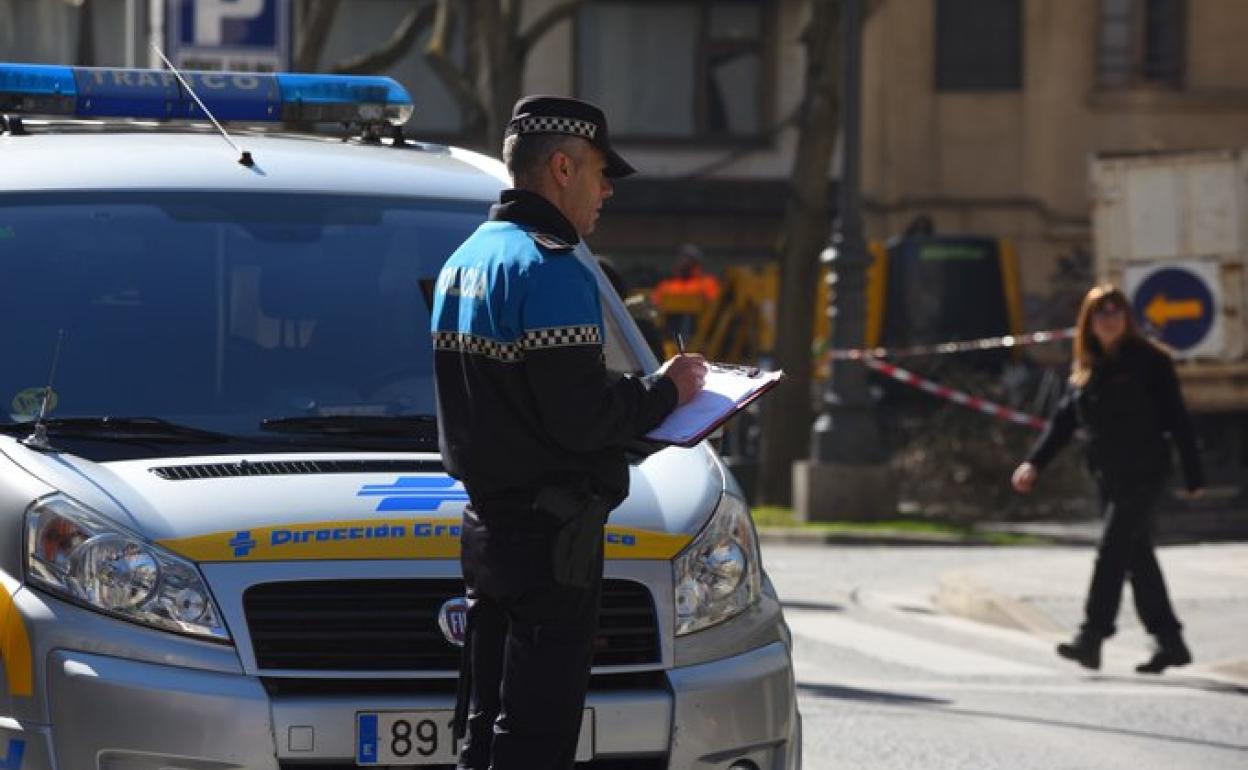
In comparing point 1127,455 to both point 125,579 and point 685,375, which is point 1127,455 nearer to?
point 685,375

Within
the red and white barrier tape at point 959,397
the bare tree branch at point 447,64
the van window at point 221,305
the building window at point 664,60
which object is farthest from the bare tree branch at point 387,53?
the van window at point 221,305

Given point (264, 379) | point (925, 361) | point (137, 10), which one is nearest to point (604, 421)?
point (264, 379)

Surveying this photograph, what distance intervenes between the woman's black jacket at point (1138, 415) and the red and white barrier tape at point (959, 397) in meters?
9.18

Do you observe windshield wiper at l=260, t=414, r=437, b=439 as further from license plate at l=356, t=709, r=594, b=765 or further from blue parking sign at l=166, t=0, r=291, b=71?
blue parking sign at l=166, t=0, r=291, b=71

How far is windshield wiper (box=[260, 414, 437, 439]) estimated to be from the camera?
Result: 6.18m

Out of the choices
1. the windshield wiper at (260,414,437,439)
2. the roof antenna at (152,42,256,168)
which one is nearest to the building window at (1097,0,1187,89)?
the roof antenna at (152,42,256,168)

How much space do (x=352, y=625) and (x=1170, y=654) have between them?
6864 mm

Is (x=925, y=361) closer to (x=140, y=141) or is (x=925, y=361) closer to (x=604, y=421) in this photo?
(x=140, y=141)

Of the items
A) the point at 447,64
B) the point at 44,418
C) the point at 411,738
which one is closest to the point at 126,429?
the point at 44,418

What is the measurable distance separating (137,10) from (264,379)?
28.4 ft

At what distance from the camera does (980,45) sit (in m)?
37.2

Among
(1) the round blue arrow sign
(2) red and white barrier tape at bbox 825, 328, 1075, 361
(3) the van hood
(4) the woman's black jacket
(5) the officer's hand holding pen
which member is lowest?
(2) red and white barrier tape at bbox 825, 328, 1075, 361

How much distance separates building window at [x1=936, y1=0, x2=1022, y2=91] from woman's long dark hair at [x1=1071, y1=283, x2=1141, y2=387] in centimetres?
2561

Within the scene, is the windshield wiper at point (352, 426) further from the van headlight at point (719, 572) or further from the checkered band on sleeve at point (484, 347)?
the checkered band on sleeve at point (484, 347)
